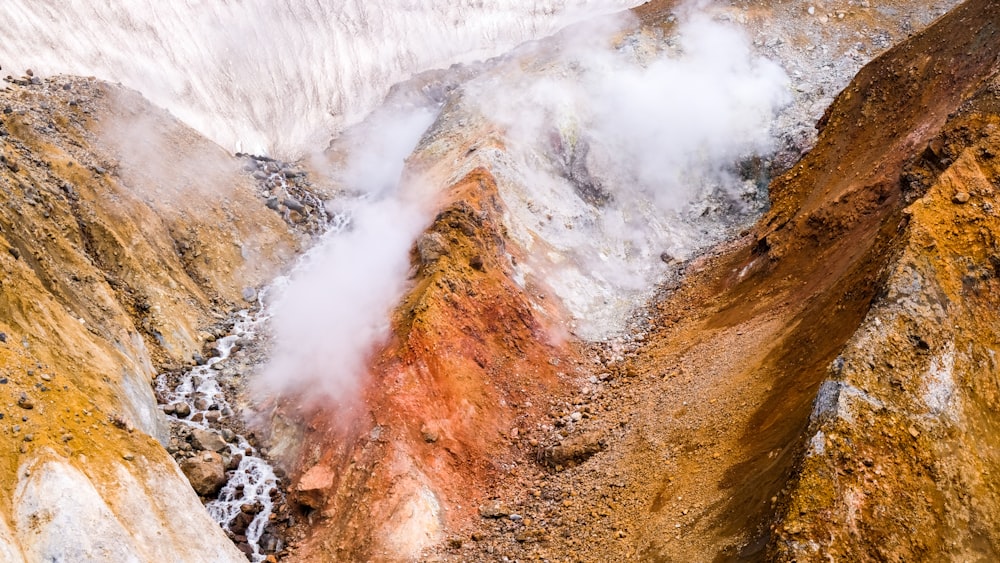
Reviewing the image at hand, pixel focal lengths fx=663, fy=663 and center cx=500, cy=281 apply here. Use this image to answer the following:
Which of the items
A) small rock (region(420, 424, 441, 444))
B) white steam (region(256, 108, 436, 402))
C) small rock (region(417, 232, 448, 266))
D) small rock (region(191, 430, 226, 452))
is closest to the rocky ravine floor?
small rock (region(420, 424, 441, 444))

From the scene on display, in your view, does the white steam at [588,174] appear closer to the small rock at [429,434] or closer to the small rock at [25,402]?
the small rock at [429,434]

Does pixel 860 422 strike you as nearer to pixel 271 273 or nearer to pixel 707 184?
pixel 707 184

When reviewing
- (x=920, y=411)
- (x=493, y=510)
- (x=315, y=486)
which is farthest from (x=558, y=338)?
(x=920, y=411)

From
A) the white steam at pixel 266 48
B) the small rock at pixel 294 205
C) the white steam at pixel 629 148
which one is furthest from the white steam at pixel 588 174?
the white steam at pixel 266 48

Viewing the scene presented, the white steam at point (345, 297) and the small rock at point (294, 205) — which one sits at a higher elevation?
the small rock at point (294, 205)

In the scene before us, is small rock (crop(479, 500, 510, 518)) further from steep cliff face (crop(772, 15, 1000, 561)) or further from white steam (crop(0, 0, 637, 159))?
white steam (crop(0, 0, 637, 159))

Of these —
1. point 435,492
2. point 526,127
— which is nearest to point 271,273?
point 526,127
